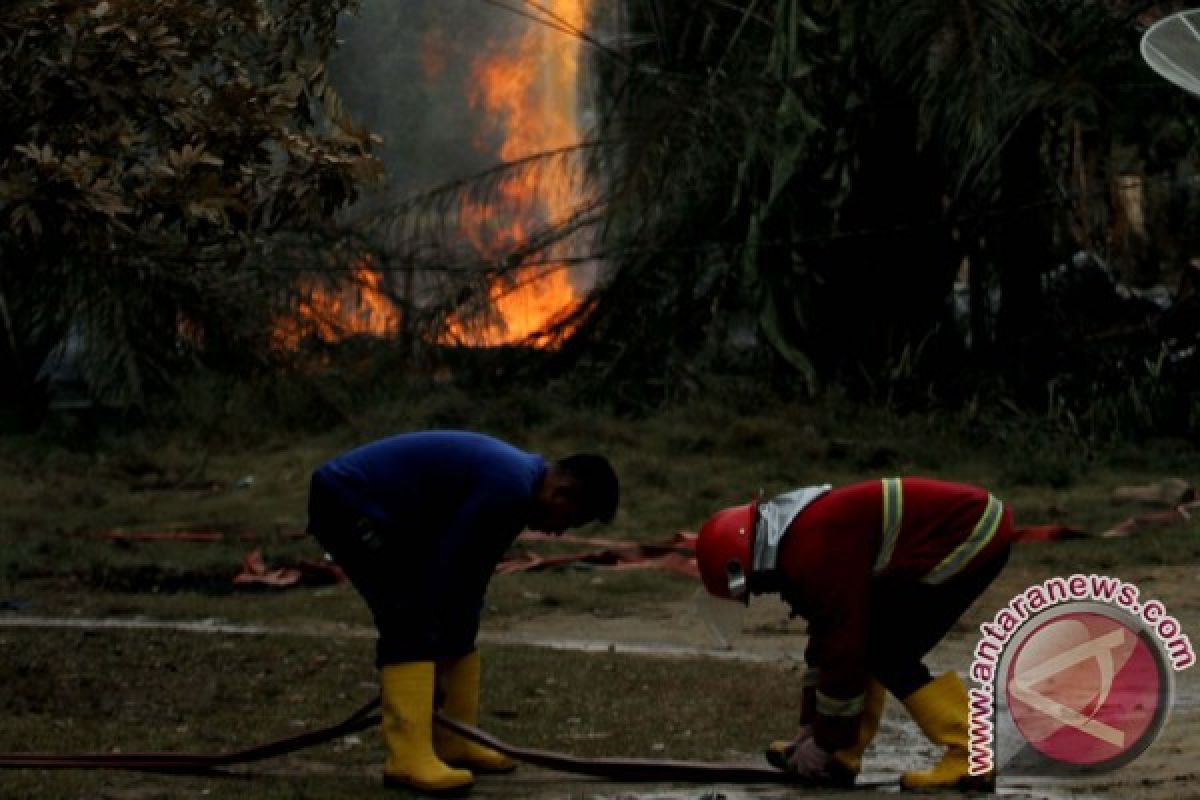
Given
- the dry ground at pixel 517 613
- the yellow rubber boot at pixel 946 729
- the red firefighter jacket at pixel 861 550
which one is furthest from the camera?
the dry ground at pixel 517 613

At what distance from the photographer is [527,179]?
19.4 m

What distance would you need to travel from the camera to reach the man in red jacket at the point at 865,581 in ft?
19.5

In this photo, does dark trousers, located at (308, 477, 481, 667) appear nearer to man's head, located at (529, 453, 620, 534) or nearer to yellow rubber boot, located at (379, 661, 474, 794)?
yellow rubber boot, located at (379, 661, 474, 794)

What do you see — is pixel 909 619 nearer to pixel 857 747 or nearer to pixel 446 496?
pixel 857 747

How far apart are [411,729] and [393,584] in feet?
1.69

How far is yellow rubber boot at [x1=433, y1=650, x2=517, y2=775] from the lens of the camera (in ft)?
22.5

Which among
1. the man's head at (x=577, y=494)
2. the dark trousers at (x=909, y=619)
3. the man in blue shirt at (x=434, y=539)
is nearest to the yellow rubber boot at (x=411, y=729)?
the man in blue shirt at (x=434, y=539)

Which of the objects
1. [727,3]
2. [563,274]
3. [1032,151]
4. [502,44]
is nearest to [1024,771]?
[1032,151]

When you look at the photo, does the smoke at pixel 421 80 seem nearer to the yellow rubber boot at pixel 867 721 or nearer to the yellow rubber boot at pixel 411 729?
the yellow rubber boot at pixel 411 729

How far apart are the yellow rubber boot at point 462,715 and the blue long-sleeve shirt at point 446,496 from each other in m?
0.33

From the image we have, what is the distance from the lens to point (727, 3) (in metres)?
19.5

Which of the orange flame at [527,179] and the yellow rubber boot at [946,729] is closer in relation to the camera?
the yellow rubber boot at [946,729]

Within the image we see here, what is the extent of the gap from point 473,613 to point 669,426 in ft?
38.0

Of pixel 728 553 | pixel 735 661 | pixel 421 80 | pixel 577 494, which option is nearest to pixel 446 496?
pixel 577 494
